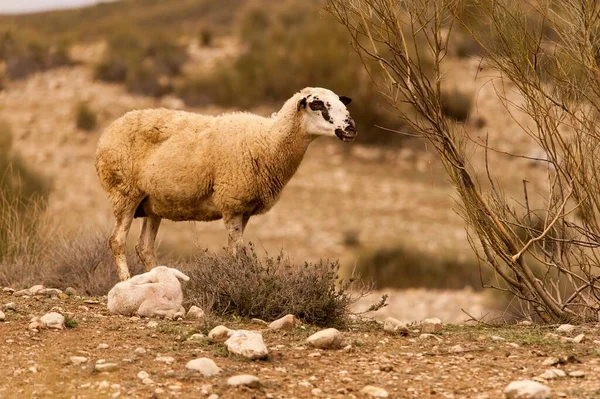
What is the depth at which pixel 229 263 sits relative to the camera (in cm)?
934

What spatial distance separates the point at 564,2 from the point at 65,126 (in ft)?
74.9

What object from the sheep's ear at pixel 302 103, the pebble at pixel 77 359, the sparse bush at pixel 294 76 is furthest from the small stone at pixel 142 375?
the sparse bush at pixel 294 76

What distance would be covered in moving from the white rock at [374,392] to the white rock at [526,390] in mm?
756

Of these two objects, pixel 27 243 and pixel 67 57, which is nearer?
pixel 27 243

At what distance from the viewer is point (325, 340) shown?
7.55 metres

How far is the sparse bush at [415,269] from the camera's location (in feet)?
74.9

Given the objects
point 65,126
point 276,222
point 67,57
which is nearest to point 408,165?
point 276,222

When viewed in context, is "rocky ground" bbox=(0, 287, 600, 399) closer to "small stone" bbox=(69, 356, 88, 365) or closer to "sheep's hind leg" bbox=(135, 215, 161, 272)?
"small stone" bbox=(69, 356, 88, 365)

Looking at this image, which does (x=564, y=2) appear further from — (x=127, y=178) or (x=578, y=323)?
(x=127, y=178)

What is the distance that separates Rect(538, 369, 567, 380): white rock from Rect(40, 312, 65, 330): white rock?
359cm

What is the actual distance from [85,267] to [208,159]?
2.33 m

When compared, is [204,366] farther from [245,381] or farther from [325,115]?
[325,115]

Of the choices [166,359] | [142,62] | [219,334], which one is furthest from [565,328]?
[142,62]

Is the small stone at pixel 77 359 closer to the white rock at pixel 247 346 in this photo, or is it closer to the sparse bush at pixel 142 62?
the white rock at pixel 247 346
